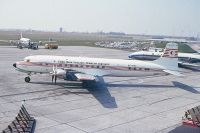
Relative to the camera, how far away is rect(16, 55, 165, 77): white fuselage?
133ft

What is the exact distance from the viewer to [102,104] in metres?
31.4

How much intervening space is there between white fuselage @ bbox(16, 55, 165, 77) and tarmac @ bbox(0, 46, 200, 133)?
2136mm

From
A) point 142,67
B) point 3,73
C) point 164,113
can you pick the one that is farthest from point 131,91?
point 3,73

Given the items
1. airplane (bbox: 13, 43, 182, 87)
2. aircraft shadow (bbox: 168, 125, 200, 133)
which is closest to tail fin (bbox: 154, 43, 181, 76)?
airplane (bbox: 13, 43, 182, 87)

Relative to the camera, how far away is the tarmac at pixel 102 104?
24.2 metres

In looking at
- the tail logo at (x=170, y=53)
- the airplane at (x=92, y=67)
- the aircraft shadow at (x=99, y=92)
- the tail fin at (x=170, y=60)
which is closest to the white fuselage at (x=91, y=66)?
the airplane at (x=92, y=67)

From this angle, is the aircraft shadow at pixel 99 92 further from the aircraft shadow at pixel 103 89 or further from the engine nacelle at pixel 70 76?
the engine nacelle at pixel 70 76

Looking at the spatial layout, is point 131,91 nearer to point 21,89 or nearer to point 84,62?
point 84,62

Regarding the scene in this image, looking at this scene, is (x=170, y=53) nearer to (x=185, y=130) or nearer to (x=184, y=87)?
(x=184, y=87)

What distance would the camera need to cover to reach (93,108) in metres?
29.6

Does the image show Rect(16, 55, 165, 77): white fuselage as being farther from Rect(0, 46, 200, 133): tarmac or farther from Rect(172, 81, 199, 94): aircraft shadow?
Rect(172, 81, 199, 94): aircraft shadow

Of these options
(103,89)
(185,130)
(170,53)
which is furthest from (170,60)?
(185,130)

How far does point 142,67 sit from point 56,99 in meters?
14.5

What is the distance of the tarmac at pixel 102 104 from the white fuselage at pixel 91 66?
2.14 metres
